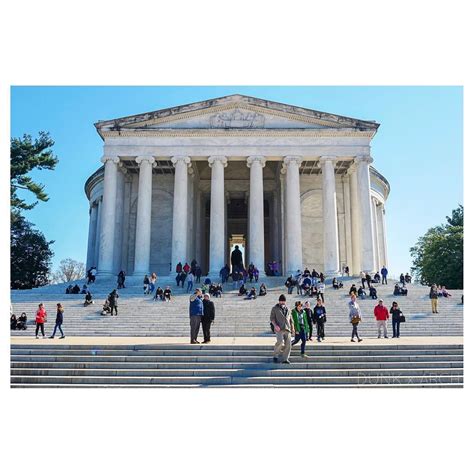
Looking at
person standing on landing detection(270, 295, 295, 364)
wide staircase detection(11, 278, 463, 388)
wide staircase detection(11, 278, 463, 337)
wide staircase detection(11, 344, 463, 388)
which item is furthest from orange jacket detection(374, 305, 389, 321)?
person standing on landing detection(270, 295, 295, 364)

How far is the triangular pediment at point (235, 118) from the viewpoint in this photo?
130 feet

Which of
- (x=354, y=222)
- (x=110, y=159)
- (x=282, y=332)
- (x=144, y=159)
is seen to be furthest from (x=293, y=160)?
(x=282, y=332)

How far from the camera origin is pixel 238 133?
39406 mm

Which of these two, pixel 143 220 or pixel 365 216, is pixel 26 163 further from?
pixel 365 216

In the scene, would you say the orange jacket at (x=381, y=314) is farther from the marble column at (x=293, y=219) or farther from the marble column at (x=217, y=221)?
the marble column at (x=217, y=221)

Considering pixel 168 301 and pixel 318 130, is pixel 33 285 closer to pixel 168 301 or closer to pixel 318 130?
pixel 168 301

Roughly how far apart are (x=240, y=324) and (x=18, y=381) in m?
11.1

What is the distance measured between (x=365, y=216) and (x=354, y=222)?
150 inches

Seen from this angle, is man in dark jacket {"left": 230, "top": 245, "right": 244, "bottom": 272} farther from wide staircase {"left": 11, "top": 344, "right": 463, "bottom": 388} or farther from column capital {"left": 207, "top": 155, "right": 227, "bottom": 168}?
wide staircase {"left": 11, "top": 344, "right": 463, "bottom": 388}

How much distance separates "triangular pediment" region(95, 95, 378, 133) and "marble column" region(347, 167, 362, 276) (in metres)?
4.64

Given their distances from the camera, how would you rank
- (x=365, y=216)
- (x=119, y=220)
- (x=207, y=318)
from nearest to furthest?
(x=207, y=318) < (x=365, y=216) < (x=119, y=220)

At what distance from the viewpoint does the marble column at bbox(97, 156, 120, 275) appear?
1500 inches

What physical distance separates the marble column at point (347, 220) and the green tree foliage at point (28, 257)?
105ft

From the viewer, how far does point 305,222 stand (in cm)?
4362
